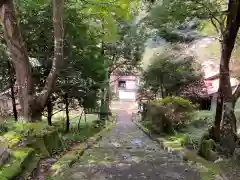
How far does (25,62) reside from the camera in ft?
24.3

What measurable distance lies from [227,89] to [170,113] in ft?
13.0

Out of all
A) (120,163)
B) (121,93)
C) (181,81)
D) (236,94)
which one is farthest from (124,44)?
(121,93)

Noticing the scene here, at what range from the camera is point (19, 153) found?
5.06 meters

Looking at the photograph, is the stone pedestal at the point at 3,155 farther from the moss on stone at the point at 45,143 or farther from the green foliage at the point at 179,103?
the green foliage at the point at 179,103

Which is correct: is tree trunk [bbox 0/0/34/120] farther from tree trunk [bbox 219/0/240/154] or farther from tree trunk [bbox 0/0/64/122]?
tree trunk [bbox 219/0/240/154]

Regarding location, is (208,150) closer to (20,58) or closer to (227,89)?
(227,89)

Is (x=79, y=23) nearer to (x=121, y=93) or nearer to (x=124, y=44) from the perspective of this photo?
(x=124, y=44)

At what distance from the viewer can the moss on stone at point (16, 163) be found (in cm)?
408

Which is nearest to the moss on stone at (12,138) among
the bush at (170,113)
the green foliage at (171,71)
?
the bush at (170,113)

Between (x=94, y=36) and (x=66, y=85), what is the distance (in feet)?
8.95

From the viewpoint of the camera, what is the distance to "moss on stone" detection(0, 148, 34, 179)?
161 inches

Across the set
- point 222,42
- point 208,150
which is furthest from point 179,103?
point 208,150

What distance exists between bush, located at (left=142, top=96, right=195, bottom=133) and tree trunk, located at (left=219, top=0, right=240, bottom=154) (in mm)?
3581

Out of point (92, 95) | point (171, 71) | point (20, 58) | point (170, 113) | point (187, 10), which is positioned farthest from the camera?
point (171, 71)
